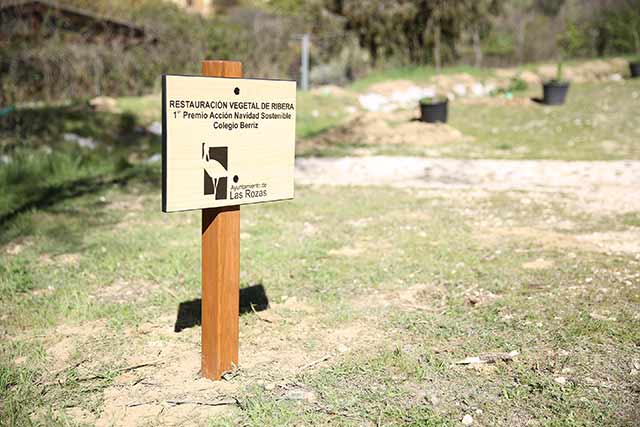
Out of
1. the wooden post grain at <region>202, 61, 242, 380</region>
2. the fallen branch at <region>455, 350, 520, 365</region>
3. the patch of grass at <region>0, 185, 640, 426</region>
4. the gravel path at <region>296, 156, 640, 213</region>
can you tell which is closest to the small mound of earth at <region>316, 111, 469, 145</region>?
the gravel path at <region>296, 156, 640, 213</region>

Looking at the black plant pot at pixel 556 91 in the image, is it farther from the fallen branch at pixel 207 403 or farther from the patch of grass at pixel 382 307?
the fallen branch at pixel 207 403

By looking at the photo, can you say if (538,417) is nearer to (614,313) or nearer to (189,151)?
(614,313)

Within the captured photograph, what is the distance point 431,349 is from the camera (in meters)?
3.01

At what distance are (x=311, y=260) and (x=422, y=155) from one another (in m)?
5.56

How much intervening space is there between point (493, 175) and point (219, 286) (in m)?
6.00

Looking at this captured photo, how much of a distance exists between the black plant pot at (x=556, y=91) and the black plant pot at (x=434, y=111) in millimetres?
3334

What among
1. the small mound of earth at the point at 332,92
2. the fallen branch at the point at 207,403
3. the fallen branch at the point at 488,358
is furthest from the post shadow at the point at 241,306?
the small mound of earth at the point at 332,92

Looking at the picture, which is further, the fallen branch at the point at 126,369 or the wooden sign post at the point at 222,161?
the fallen branch at the point at 126,369

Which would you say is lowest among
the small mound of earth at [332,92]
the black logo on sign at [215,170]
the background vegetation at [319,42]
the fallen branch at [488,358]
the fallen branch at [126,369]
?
the fallen branch at [126,369]

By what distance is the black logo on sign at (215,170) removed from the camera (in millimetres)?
2570

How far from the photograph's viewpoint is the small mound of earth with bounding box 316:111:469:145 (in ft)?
36.2

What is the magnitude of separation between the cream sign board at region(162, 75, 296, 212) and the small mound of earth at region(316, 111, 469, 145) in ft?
27.0

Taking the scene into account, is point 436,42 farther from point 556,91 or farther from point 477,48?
point 556,91

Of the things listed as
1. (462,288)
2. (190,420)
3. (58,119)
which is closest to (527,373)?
(462,288)
